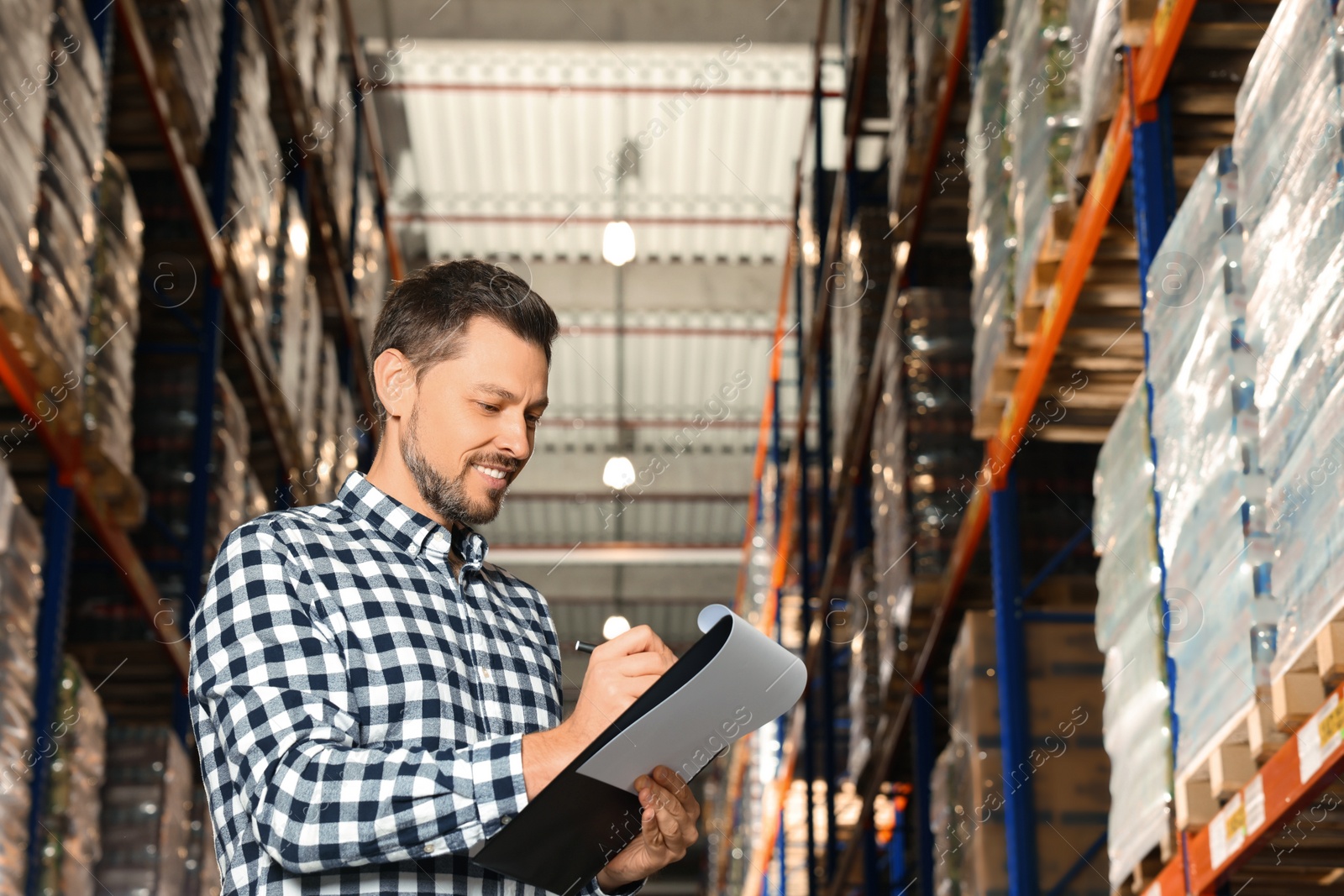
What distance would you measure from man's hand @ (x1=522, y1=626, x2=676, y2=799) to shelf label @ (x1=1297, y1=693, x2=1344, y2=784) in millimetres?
1262

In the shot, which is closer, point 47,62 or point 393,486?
point 393,486

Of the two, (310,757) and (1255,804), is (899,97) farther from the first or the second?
(310,757)

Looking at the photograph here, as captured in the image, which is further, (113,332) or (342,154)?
(342,154)

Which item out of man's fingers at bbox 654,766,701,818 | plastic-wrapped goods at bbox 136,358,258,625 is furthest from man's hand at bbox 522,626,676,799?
plastic-wrapped goods at bbox 136,358,258,625

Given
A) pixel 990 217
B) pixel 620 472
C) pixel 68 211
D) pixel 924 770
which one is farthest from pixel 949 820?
pixel 620 472

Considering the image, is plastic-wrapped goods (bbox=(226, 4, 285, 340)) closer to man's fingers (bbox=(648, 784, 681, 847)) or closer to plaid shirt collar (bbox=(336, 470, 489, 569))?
plaid shirt collar (bbox=(336, 470, 489, 569))

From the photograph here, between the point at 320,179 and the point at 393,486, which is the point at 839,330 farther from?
the point at 393,486

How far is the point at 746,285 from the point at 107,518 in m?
8.89

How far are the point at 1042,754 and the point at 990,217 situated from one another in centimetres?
185

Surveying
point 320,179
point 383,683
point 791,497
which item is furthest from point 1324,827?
point 791,497

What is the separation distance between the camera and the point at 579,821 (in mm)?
2037

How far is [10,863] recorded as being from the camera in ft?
17.1

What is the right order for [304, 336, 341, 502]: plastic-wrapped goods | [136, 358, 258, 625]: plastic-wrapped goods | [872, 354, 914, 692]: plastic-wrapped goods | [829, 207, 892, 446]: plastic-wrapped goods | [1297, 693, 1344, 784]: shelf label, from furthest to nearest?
1. [304, 336, 341, 502]: plastic-wrapped goods
2. [829, 207, 892, 446]: plastic-wrapped goods
3. [136, 358, 258, 625]: plastic-wrapped goods
4. [872, 354, 914, 692]: plastic-wrapped goods
5. [1297, 693, 1344, 784]: shelf label

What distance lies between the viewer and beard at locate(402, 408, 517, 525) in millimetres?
2344
